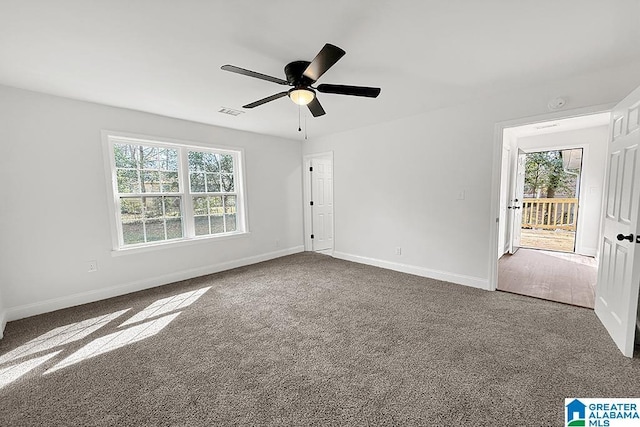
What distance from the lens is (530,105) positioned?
9.62 ft

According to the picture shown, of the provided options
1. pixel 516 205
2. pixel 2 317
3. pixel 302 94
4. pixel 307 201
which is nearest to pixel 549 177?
pixel 516 205

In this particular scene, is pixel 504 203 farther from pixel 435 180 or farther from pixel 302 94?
pixel 302 94

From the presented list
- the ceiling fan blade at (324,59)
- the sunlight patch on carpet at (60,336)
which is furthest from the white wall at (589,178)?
the sunlight patch on carpet at (60,336)

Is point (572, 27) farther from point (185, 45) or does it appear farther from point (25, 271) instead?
point (25, 271)

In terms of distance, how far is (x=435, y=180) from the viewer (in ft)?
12.2

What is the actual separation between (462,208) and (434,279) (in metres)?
1.06

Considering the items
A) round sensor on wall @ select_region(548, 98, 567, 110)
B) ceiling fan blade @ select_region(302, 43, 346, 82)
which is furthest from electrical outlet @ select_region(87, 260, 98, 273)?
round sensor on wall @ select_region(548, 98, 567, 110)

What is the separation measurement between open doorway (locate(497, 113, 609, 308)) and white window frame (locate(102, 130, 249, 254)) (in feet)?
13.2

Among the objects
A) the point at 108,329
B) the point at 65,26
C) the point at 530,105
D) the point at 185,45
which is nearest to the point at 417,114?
the point at 530,105

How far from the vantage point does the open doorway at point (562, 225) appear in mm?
3498

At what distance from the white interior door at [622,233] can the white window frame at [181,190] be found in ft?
14.7

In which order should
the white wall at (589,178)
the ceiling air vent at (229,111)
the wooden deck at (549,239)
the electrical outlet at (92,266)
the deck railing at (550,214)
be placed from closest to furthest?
the electrical outlet at (92,266) < the ceiling air vent at (229,111) < the white wall at (589,178) < the wooden deck at (549,239) < the deck railing at (550,214)

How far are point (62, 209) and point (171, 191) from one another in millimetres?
1170

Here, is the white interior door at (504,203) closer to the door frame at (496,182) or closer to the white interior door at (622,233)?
the door frame at (496,182)
